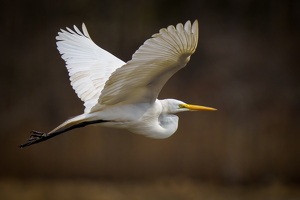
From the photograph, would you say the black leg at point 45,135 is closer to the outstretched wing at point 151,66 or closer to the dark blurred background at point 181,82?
the outstretched wing at point 151,66

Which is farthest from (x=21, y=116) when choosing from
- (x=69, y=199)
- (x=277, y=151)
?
(x=277, y=151)

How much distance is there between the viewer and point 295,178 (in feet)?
9.76

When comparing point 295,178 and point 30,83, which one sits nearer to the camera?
point 30,83

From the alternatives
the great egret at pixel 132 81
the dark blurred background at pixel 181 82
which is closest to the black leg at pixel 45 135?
the great egret at pixel 132 81

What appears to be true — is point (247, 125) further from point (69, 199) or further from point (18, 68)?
point (18, 68)

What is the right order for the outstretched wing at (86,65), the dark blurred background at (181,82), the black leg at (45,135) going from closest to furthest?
the black leg at (45,135)
the outstretched wing at (86,65)
the dark blurred background at (181,82)

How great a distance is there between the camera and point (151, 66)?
1.14m

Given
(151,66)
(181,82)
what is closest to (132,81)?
(151,66)

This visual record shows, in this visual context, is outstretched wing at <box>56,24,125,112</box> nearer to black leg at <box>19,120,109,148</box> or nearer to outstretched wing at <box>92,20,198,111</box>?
black leg at <box>19,120,109,148</box>

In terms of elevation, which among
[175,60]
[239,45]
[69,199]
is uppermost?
[239,45]

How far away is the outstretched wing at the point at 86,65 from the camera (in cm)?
153

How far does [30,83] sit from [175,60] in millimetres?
1880

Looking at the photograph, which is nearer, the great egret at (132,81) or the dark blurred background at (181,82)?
the great egret at (132,81)

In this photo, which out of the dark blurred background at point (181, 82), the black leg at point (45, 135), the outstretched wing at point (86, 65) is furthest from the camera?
the dark blurred background at point (181, 82)
